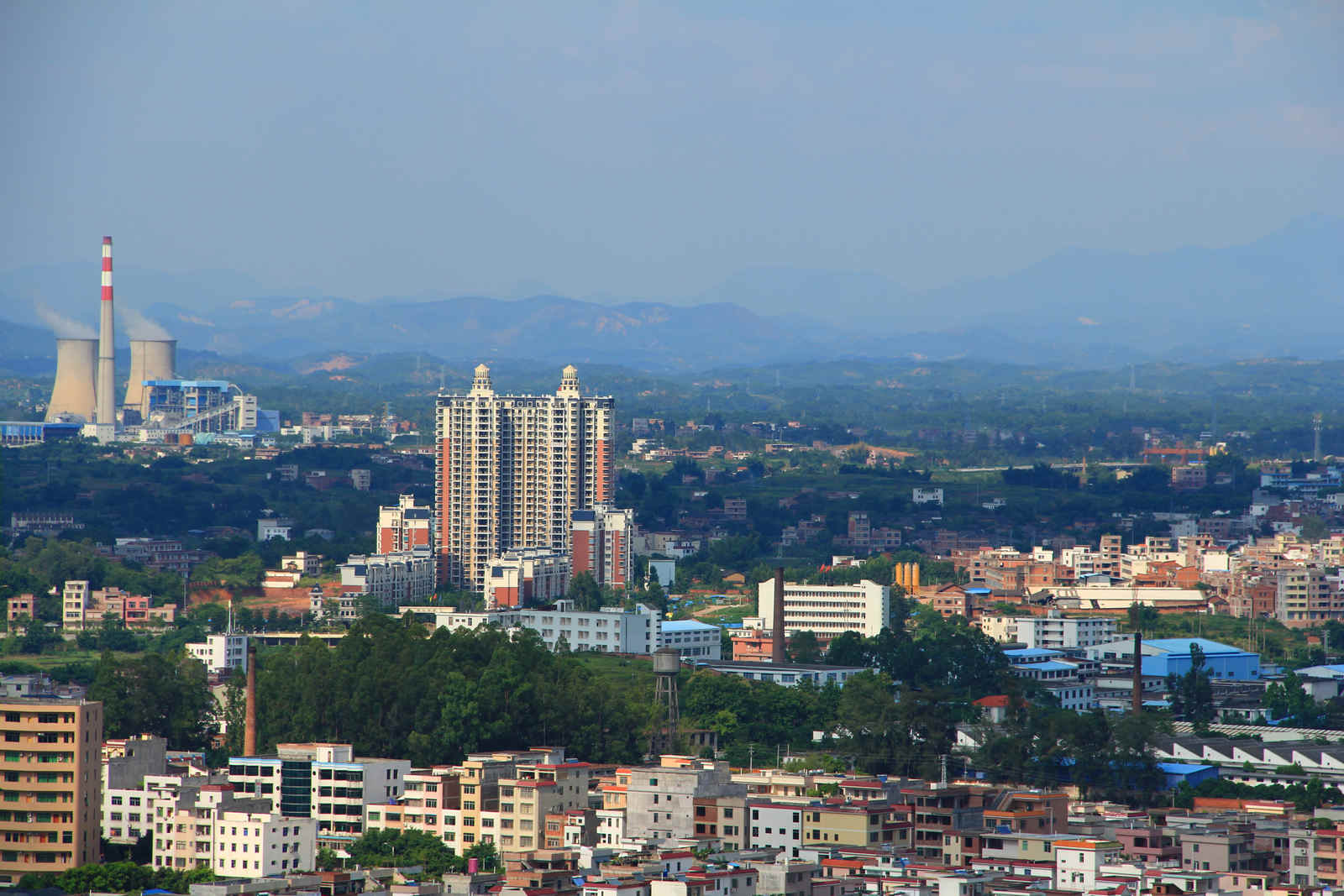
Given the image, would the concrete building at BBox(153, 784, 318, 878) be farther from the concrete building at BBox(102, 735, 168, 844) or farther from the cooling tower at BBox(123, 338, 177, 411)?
the cooling tower at BBox(123, 338, 177, 411)

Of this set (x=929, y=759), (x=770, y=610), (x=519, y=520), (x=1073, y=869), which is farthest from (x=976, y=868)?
(x=519, y=520)

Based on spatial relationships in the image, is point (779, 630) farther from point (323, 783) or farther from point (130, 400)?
point (130, 400)

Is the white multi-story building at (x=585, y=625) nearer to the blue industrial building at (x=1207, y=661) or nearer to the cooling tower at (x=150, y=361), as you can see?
the blue industrial building at (x=1207, y=661)

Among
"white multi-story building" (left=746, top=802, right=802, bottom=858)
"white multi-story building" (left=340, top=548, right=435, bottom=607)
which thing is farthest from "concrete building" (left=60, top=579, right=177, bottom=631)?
"white multi-story building" (left=746, top=802, right=802, bottom=858)

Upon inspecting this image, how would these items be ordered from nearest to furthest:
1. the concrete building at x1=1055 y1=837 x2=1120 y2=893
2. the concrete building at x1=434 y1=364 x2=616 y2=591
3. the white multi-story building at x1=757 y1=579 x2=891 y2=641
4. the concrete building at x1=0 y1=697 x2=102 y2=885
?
the concrete building at x1=1055 y1=837 x2=1120 y2=893
the concrete building at x1=0 y1=697 x2=102 y2=885
the white multi-story building at x1=757 y1=579 x2=891 y2=641
the concrete building at x1=434 y1=364 x2=616 y2=591

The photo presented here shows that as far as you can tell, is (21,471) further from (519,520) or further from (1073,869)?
(1073,869)

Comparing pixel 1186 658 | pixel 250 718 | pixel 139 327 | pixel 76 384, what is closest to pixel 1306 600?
pixel 1186 658

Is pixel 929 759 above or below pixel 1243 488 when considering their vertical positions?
below
